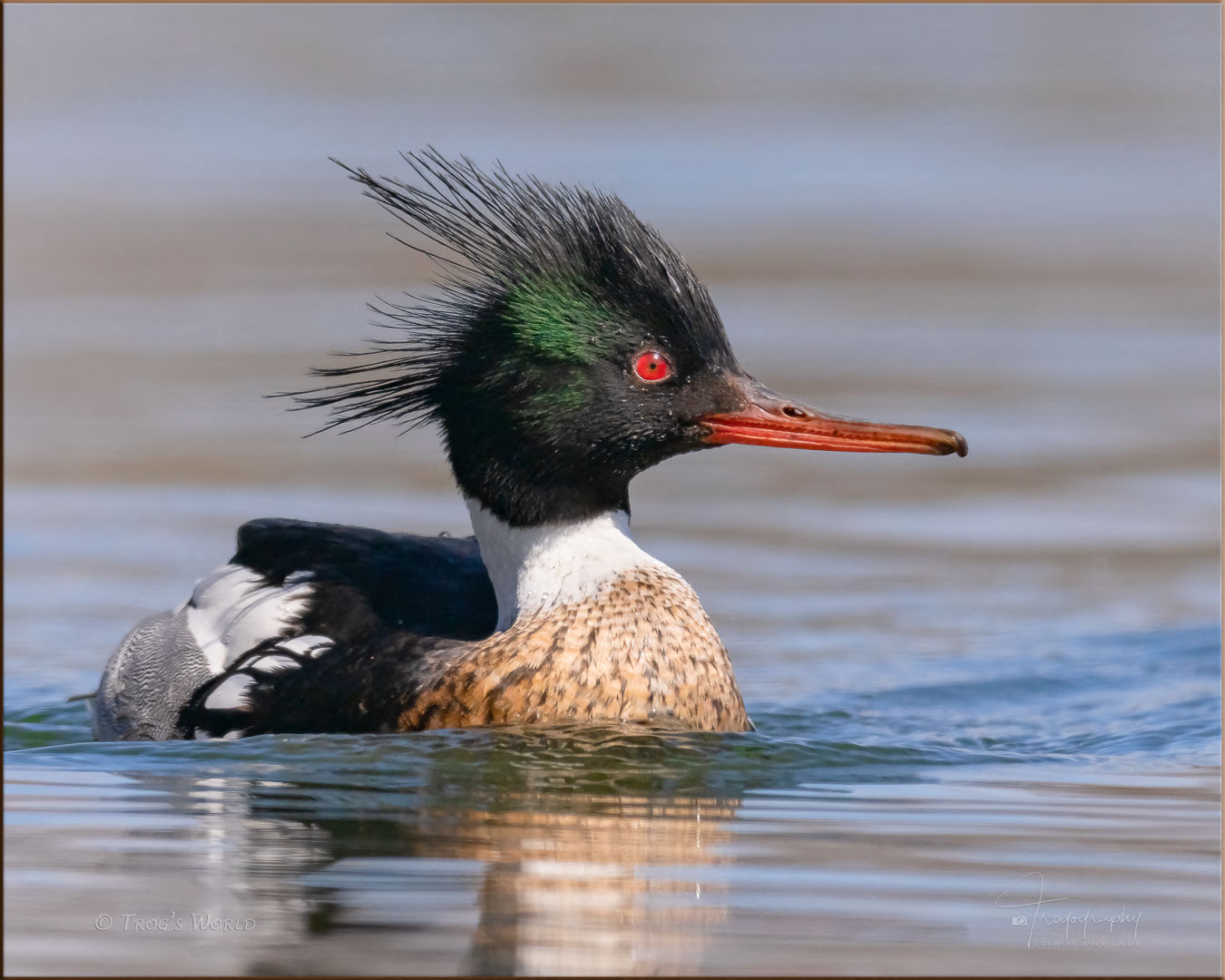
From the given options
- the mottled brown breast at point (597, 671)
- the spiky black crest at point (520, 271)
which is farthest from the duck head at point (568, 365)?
the mottled brown breast at point (597, 671)

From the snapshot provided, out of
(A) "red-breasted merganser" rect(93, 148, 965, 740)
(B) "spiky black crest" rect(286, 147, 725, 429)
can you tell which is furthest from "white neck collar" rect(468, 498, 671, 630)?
(B) "spiky black crest" rect(286, 147, 725, 429)

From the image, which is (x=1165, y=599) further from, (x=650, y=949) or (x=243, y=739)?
(x=650, y=949)

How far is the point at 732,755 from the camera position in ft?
21.7

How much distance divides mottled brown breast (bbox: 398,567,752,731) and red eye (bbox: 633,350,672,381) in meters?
0.68

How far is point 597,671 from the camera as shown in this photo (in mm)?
6879

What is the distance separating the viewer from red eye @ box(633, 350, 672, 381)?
702 centimetres

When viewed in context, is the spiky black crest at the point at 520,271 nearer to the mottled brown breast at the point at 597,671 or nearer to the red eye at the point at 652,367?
the red eye at the point at 652,367

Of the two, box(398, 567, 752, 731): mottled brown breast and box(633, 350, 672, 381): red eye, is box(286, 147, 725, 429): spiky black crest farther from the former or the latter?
box(398, 567, 752, 731): mottled brown breast

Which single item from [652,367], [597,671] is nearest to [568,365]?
[652,367]

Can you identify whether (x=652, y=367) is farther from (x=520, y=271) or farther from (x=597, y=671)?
(x=597, y=671)

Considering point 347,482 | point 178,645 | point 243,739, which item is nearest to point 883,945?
point 243,739

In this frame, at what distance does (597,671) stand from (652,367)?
3.33 feet

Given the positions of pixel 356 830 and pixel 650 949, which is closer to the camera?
pixel 650 949

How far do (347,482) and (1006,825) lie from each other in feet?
24.2
